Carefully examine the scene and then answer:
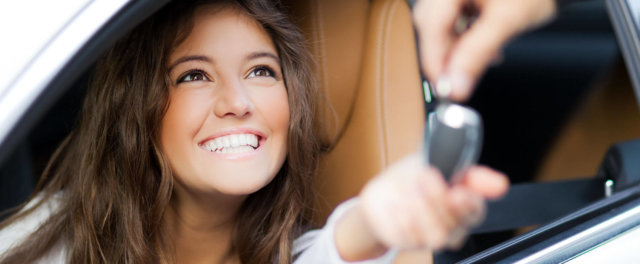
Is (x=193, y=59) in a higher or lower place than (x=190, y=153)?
higher

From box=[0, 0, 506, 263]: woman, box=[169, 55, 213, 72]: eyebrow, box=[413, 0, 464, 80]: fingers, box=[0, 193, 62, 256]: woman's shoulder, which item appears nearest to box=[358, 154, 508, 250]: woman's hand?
box=[413, 0, 464, 80]: fingers

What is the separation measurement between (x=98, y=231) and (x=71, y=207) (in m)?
0.13

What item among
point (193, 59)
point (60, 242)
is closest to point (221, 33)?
point (193, 59)

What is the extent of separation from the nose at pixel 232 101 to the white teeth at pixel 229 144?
0.05 m

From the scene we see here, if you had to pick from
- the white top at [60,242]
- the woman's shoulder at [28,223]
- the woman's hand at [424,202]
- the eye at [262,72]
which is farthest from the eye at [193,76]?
the woman's hand at [424,202]

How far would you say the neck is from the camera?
1.57 metres

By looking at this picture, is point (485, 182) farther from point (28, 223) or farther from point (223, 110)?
point (28, 223)

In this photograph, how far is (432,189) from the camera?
702 millimetres

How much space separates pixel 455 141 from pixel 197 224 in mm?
1043

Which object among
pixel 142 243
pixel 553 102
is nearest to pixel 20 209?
pixel 142 243

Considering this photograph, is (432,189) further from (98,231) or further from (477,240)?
(477,240)

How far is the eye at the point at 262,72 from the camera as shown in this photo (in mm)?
1455

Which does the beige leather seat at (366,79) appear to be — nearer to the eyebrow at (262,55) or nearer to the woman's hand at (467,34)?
the eyebrow at (262,55)

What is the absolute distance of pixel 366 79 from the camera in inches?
61.2
